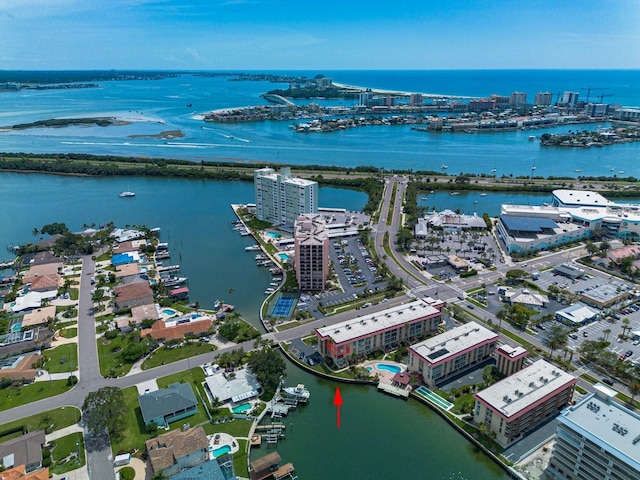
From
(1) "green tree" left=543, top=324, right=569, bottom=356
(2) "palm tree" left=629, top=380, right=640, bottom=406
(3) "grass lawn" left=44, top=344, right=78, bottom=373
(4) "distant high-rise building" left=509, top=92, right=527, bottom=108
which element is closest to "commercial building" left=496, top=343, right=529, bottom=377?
(1) "green tree" left=543, top=324, right=569, bottom=356

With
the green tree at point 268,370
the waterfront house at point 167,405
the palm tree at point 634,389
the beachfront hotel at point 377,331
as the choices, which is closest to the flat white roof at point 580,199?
the beachfront hotel at point 377,331

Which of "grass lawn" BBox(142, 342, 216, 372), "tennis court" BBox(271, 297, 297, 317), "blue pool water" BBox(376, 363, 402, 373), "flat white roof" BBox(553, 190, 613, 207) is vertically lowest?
"blue pool water" BBox(376, 363, 402, 373)

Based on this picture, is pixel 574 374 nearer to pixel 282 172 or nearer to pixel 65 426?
pixel 65 426

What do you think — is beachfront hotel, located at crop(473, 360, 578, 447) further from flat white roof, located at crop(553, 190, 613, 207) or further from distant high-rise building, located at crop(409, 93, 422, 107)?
distant high-rise building, located at crop(409, 93, 422, 107)

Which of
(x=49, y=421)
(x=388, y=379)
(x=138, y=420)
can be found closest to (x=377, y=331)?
(x=388, y=379)

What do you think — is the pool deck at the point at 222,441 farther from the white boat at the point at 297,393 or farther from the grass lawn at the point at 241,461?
the white boat at the point at 297,393

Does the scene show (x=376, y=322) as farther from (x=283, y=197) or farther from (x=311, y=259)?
(x=283, y=197)

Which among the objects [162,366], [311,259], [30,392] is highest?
[311,259]

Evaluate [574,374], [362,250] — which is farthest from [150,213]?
[574,374]
